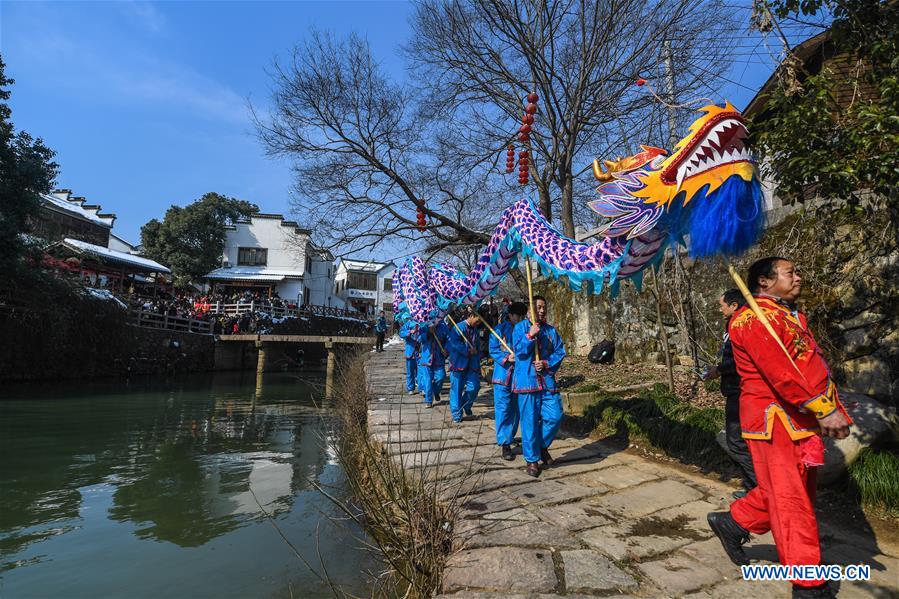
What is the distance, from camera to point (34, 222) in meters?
21.5

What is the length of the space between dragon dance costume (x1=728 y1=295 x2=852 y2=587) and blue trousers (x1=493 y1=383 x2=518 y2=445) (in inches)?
109

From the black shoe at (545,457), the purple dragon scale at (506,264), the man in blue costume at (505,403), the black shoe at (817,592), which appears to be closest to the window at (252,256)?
the purple dragon scale at (506,264)

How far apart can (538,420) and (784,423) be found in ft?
8.12

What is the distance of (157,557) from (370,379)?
7.61 m

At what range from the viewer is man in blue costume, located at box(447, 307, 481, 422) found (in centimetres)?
734

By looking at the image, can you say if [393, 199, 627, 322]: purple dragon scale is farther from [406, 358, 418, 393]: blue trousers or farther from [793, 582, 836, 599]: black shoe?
[793, 582, 836, 599]: black shoe

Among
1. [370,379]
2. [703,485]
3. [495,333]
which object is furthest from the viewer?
[370,379]

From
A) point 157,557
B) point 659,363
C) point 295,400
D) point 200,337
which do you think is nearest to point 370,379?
point 295,400

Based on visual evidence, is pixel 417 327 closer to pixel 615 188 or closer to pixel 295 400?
pixel 615 188

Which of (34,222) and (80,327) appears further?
(34,222)

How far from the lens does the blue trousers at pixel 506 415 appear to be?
17.3 ft

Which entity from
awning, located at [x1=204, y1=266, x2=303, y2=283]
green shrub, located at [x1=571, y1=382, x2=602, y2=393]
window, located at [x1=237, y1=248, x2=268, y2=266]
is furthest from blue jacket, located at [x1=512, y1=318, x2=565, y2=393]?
window, located at [x1=237, y1=248, x2=268, y2=266]

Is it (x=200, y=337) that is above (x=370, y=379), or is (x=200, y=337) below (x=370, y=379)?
above

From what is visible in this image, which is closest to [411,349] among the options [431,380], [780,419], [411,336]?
[411,336]
